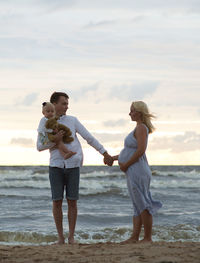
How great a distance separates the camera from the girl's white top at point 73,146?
19.5 ft

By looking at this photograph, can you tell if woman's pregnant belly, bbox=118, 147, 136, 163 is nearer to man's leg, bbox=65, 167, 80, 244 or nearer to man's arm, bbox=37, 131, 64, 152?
man's leg, bbox=65, 167, 80, 244

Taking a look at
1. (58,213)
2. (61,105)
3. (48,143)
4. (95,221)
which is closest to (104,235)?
(95,221)

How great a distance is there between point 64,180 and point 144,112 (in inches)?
54.1

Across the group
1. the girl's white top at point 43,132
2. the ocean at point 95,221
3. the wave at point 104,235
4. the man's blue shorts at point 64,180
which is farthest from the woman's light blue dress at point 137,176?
the ocean at point 95,221

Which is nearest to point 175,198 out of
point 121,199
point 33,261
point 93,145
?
point 121,199

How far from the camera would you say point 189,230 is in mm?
9391

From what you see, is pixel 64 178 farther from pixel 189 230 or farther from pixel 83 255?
pixel 189 230

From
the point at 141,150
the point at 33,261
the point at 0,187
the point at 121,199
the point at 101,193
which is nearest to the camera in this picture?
the point at 33,261

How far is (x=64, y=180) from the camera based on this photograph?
6.08 meters

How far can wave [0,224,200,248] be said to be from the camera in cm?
863

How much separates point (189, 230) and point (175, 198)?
→ 250 inches

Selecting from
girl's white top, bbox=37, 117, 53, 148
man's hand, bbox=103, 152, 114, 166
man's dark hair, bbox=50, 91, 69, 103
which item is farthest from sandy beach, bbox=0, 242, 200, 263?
man's dark hair, bbox=50, 91, 69, 103

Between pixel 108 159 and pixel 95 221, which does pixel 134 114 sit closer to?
pixel 108 159

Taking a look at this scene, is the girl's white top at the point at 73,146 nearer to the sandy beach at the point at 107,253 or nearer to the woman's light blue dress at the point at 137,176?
the woman's light blue dress at the point at 137,176
